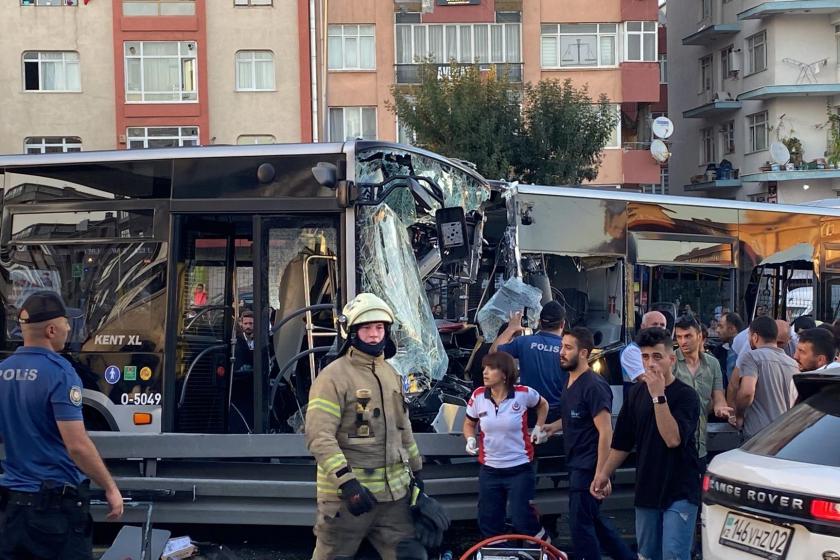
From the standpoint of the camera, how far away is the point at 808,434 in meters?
4.97

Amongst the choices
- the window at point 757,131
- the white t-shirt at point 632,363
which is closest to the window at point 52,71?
the window at point 757,131

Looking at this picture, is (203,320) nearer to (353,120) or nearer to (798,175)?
(353,120)

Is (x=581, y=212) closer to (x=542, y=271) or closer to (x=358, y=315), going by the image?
(x=542, y=271)

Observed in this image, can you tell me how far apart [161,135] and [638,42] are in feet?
52.0

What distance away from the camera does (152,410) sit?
26.9 ft

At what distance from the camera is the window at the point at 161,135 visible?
1380 inches

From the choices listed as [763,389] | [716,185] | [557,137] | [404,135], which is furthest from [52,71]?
[763,389]

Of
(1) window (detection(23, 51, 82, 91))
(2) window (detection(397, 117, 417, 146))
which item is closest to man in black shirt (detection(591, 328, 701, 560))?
(2) window (detection(397, 117, 417, 146))

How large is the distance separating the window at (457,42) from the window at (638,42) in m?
3.70

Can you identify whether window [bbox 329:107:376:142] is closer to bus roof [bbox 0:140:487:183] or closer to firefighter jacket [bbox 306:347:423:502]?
bus roof [bbox 0:140:487:183]

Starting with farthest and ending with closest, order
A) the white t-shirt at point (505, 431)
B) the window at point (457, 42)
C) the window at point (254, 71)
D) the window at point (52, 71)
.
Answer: the window at point (457, 42) < the window at point (254, 71) < the window at point (52, 71) < the white t-shirt at point (505, 431)

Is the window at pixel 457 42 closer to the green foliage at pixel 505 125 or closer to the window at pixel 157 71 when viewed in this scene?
the green foliage at pixel 505 125

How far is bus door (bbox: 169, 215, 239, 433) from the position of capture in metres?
8.27

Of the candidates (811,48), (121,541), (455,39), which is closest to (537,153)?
(455,39)
